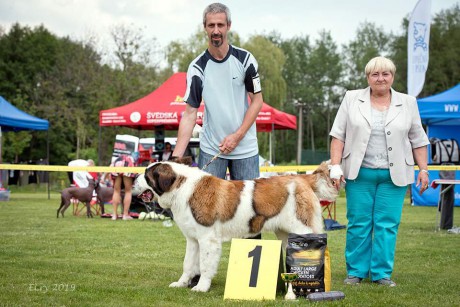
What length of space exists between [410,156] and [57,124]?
36.2 m

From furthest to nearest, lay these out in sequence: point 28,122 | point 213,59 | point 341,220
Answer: point 28,122
point 341,220
point 213,59

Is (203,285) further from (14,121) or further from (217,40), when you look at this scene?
(14,121)

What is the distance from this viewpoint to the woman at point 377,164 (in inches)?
219

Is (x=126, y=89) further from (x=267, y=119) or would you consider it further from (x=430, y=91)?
(x=430, y=91)

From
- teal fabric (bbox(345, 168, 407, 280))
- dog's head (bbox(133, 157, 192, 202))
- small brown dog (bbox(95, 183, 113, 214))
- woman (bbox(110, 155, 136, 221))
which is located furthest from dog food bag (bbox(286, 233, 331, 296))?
small brown dog (bbox(95, 183, 113, 214))

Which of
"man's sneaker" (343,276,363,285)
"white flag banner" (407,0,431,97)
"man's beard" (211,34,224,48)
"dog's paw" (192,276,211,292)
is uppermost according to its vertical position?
"white flag banner" (407,0,431,97)

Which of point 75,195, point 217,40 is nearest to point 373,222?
point 217,40

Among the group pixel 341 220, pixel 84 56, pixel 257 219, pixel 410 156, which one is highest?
pixel 84 56

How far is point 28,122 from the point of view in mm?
20953

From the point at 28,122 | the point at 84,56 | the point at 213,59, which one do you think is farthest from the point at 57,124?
the point at 213,59

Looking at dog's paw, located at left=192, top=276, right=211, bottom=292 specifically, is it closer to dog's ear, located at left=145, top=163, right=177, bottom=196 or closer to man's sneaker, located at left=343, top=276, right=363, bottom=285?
dog's ear, located at left=145, top=163, right=177, bottom=196

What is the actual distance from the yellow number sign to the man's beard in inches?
68.4

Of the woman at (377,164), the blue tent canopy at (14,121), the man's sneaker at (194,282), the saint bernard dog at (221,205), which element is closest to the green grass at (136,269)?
the man's sneaker at (194,282)

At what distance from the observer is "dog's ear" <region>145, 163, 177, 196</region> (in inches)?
197
